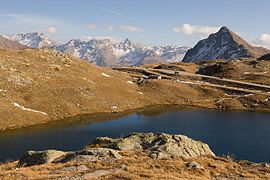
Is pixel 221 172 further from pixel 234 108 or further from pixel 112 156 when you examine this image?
pixel 234 108

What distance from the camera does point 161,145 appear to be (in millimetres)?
45781

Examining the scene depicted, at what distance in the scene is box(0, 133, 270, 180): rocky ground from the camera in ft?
112

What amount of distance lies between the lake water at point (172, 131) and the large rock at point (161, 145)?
28.3 meters

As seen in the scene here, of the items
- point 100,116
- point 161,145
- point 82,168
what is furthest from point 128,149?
point 100,116

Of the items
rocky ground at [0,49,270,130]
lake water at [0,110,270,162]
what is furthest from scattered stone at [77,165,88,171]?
rocky ground at [0,49,270,130]

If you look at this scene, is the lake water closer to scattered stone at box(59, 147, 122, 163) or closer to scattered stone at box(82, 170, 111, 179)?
scattered stone at box(59, 147, 122, 163)

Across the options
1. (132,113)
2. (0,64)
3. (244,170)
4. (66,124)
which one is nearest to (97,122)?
(66,124)

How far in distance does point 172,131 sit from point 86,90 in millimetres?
45615

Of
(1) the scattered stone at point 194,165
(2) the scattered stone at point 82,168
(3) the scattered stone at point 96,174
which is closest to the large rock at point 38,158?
(2) the scattered stone at point 82,168

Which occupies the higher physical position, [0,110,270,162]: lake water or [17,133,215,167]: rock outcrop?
[17,133,215,167]: rock outcrop

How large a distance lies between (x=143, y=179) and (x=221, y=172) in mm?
10487

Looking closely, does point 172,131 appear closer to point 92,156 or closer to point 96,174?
point 92,156

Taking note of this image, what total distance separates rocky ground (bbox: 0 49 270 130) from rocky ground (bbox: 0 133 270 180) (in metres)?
56.7

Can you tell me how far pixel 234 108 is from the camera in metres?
142
